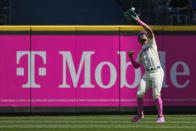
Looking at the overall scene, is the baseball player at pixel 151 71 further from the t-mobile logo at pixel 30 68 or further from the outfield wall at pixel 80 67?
the t-mobile logo at pixel 30 68

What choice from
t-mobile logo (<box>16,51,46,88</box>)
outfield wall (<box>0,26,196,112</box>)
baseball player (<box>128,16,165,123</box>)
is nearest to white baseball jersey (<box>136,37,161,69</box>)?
baseball player (<box>128,16,165,123</box>)

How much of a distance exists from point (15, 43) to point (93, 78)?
6.29 feet

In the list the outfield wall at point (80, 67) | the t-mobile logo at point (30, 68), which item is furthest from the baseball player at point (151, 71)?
the t-mobile logo at point (30, 68)

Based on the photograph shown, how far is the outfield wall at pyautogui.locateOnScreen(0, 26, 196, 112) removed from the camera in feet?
44.3

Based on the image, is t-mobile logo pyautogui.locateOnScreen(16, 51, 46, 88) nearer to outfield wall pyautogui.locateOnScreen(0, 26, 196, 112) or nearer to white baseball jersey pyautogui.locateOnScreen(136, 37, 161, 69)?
outfield wall pyautogui.locateOnScreen(0, 26, 196, 112)

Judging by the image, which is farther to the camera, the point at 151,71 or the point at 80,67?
the point at 80,67

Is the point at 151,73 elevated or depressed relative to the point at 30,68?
depressed

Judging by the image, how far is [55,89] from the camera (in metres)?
13.6

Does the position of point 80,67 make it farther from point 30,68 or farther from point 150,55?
point 150,55

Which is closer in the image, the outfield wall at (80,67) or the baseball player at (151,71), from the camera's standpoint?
the baseball player at (151,71)

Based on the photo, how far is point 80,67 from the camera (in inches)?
535

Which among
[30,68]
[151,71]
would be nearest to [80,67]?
[30,68]

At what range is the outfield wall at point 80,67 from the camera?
13.5m
